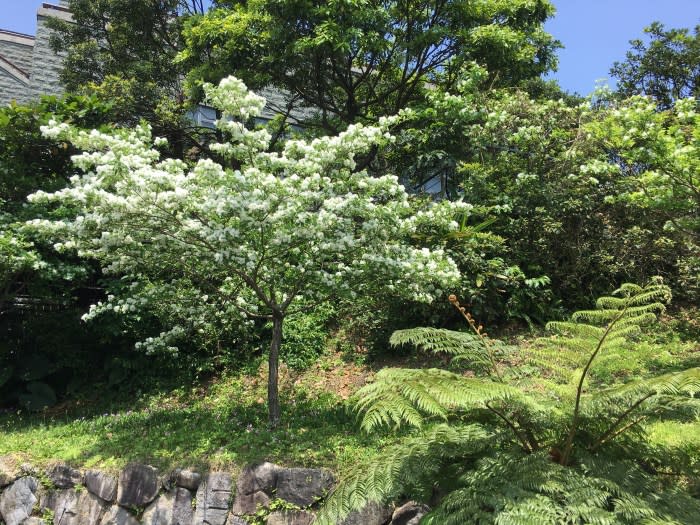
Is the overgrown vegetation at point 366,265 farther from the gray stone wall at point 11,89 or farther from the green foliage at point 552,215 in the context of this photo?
the gray stone wall at point 11,89

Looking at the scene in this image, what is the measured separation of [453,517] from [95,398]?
255 inches

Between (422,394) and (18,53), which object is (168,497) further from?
(18,53)

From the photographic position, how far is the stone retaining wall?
4.34 meters

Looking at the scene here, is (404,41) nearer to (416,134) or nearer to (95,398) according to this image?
(416,134)

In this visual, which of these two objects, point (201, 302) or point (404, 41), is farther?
point (404, 41)

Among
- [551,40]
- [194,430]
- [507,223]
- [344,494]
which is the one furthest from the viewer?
[551,40]

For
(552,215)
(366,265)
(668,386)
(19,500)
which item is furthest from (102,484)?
(552,215)

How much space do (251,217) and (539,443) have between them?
2.83 meters

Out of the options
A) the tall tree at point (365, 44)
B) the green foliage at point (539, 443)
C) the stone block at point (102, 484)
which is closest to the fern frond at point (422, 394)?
the green foliage at point (539, 443)

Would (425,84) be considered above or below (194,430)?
above

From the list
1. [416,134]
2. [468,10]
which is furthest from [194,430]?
[468,10]

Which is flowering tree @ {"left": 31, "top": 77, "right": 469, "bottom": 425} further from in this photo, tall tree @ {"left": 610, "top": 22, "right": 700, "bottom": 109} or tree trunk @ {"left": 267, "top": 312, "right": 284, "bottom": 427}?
tall tree @ {"left": 610, "top": 22, "right": 700, "bottom": 109}

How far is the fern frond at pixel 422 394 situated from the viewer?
2828mm

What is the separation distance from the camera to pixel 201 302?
606 cm
